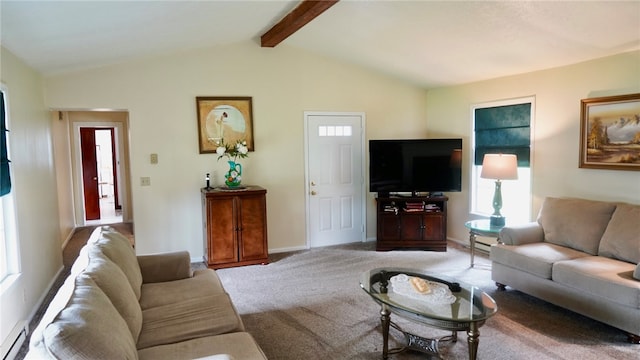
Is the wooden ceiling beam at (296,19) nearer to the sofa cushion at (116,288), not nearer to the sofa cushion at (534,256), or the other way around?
the sofa cushion at (116,288)

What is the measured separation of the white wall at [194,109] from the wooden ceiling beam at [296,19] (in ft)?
1.79

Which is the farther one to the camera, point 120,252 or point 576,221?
point 576,221

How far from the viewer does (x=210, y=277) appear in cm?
324

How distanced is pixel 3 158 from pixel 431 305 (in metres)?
3.21

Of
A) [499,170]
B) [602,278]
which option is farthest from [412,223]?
[602,278]

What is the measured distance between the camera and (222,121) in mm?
5332

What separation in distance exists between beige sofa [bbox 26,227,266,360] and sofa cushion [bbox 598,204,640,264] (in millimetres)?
3173

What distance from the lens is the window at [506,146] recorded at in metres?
4.82

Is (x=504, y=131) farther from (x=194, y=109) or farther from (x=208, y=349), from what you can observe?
(x=208, y=349)

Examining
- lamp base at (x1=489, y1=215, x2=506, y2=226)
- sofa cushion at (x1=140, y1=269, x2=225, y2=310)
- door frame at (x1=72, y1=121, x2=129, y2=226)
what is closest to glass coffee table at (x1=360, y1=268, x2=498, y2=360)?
sofa cushion at (x1=140, y1=269, x2=225, y2=310)

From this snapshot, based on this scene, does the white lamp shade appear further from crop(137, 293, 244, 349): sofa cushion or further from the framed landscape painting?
crop(137, 293, 244, 349): sofa cushion

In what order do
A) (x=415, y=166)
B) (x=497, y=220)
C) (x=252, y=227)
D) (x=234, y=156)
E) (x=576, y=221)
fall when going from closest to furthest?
(x=576, y=221)
(x=497, y=220)
(x=252, y=227)
(x=234, y=156)
(x=415, y=166)

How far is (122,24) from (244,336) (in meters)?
2.68

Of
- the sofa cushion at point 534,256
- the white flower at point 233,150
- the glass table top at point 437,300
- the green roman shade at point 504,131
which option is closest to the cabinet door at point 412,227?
the green roman shade at point 504,131
